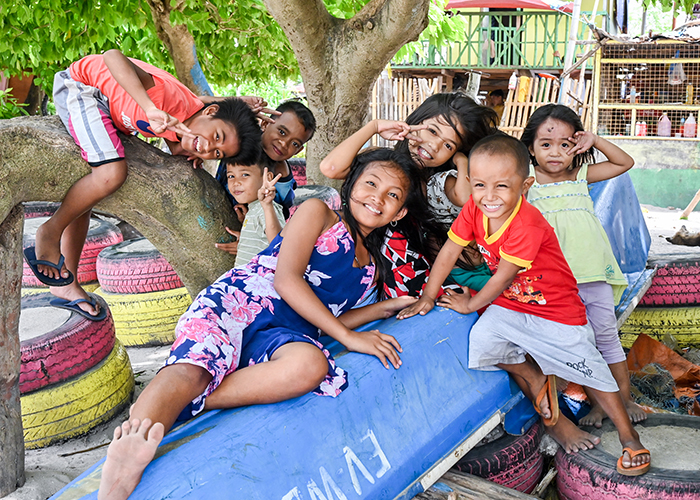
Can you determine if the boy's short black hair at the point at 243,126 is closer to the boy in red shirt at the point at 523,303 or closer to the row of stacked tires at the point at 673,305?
the boy in red shirt at the point at 523,303

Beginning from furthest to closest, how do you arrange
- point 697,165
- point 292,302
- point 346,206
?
point 697,165
point 346,206
point 292,302

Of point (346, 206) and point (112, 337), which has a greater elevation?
point (346, 206)

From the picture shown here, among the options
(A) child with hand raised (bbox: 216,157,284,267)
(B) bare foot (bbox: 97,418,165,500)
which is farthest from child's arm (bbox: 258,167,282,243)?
(B) bare foot (bbox: 97,418,165,500)

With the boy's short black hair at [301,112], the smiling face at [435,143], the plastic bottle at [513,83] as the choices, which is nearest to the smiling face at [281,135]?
the boy's short black hair at [301,112]

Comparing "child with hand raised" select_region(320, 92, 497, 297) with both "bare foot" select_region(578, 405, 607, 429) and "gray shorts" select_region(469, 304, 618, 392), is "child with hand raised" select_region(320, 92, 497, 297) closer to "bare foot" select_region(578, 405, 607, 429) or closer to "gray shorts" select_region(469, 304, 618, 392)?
"gray shorts" select_region(469, 304, 618, 392)

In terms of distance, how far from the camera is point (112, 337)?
11.2 ft

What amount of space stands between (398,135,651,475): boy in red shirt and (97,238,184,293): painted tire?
103 inches

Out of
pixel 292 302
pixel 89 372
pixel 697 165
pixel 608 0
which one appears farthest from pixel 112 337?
pixel 608 0

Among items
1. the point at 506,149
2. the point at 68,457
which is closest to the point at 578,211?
the point at 506,149

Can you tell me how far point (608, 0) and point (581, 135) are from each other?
17.2m

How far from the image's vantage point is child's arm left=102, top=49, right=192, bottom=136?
7.83 feet

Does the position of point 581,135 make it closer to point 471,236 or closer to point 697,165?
point 471,236

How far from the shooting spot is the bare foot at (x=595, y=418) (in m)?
2.64

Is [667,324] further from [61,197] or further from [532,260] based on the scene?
[61,197]
